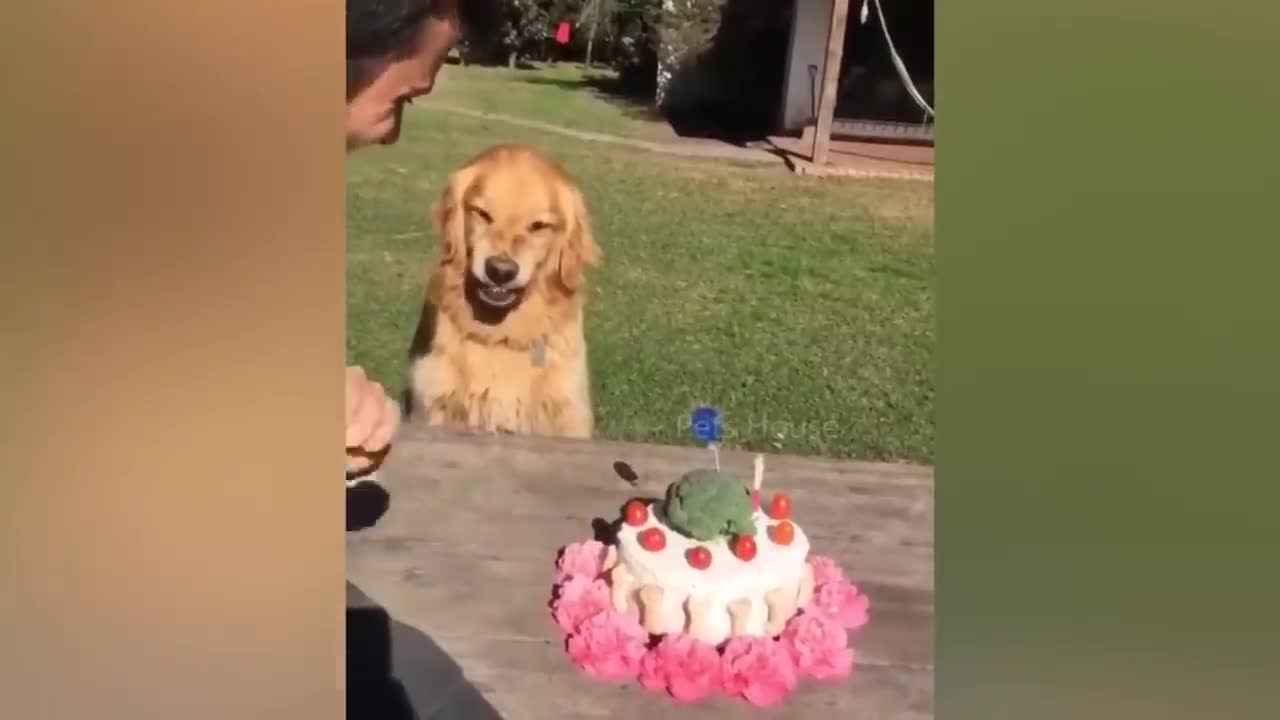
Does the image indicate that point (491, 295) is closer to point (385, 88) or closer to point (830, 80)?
point (385, 88)

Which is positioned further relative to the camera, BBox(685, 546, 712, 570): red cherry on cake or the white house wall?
the white house wall

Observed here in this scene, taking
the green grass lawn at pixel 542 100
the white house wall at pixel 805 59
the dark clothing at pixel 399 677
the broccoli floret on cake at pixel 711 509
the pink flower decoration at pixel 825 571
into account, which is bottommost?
the dark clothing at pixel 399 677

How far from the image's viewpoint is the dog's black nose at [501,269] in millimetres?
1021

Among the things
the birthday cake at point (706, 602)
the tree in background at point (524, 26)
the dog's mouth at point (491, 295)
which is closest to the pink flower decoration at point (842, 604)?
the birthday cake at point (706, 602)

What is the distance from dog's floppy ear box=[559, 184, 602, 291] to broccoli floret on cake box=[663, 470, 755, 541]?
207 millimetres

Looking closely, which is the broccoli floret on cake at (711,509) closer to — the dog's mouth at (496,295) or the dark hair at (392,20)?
the dog's mouth at (496,295)

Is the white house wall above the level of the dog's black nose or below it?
above

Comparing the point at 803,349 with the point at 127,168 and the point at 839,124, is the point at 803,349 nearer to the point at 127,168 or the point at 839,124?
the point at 839,124

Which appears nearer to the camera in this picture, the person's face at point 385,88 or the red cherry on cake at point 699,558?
the red cherry on cake at point 699,558

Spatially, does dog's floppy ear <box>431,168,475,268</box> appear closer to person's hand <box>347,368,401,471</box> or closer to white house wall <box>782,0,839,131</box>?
person's hand <box>347,368,401,471</box>

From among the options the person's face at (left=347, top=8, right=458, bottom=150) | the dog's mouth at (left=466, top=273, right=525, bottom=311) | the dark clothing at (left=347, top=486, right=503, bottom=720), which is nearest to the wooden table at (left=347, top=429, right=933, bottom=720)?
the dark clothing at (left=347, top=486, right=503, bottom=720)

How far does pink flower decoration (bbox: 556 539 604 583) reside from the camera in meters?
0.98

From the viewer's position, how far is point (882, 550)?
3.29 feet

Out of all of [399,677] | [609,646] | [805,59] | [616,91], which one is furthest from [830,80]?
[399,677]
